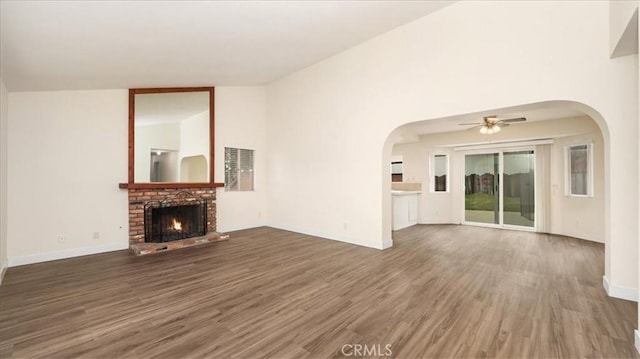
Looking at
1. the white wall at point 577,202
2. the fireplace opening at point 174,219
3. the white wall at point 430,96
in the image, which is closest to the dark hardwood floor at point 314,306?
the fireplace opening at point 174,219

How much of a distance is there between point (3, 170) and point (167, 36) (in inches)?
117

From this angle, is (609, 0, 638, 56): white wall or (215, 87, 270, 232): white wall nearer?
A: (609, 0, 638, 56): white wall

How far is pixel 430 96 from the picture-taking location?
13.1ft

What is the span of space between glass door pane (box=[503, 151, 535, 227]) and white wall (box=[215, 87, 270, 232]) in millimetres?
6355

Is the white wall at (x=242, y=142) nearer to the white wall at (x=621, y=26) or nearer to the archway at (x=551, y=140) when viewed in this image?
the archway at (x=551, y=140)

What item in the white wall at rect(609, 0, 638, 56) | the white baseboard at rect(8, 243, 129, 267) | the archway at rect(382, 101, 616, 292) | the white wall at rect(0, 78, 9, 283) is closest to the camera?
the white wall at rect(609, 0, 638, 56)

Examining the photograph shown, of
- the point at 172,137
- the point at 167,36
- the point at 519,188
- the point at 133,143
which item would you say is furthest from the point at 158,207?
the point at 519,188

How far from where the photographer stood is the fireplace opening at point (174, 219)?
502cm

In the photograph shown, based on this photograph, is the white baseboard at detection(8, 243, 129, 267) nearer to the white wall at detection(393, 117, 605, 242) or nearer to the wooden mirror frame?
the wooden mirror frame

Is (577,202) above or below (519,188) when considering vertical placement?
below

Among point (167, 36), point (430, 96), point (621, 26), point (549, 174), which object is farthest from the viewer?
point (549, 174)

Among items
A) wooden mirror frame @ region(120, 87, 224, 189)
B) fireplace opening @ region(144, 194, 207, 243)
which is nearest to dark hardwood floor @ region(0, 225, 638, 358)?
fireplace opening @ region(144, 194, 207, 243)

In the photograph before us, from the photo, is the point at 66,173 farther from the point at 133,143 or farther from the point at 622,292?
the point at 622,292

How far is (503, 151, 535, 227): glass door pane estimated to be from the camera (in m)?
6.73
